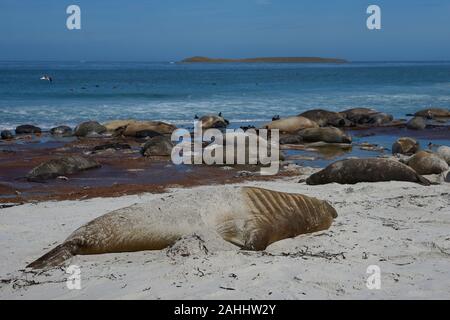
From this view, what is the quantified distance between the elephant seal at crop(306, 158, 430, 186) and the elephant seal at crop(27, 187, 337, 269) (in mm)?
3574

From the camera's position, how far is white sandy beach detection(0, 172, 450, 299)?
172 inches

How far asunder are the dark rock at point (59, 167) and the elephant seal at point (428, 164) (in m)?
6.69

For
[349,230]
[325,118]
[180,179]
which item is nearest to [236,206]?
[349,230]

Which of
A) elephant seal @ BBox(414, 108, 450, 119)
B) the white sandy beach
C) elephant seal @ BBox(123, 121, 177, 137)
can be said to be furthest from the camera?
elephant seal @ BBox(414, 108, 450, 119)

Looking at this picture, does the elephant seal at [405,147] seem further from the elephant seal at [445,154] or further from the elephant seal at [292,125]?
the elephant seal at [292,125]

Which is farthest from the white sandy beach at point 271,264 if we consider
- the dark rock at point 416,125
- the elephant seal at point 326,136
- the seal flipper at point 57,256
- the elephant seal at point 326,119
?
the elephant seal at point 326,119

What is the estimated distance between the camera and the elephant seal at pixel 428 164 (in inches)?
423

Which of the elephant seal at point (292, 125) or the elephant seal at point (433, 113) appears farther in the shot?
the elephant seal at point (433, 113)


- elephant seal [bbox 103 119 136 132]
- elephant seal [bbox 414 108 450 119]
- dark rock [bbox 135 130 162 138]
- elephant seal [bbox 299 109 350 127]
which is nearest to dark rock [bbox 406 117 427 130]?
elephant seal [bbox 299 109 350 127]

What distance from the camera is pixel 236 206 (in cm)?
598

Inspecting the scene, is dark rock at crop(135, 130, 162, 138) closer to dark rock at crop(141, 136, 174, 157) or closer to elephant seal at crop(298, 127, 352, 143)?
dark rock at crop(141, 136, 174, 157)

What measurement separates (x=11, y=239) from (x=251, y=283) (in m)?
3.16
